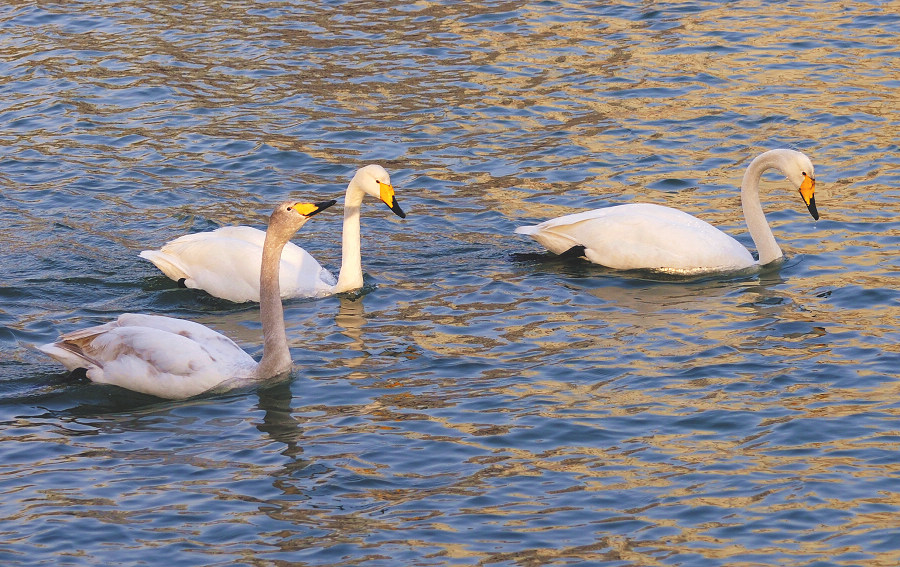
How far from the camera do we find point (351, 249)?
37.0ft

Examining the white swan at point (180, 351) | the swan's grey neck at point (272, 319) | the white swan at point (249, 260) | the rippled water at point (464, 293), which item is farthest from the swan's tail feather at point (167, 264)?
the swan's grey neck at point (272, 319)

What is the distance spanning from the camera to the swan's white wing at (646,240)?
11367 mm

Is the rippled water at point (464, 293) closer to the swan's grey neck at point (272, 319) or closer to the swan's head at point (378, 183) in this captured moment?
the swan's grey neck at point (272, 319)

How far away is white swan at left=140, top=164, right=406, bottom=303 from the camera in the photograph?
11.1 meters

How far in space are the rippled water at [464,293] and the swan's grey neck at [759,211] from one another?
354mm

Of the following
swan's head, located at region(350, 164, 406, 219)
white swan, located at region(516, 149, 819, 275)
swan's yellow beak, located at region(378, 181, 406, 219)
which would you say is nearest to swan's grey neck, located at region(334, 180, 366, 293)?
swan's head, located at region(350, 164, 406, 219)

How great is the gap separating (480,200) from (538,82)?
3653mm

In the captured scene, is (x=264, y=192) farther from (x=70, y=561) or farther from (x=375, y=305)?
(x=70, y=561)

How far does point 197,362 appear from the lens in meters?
9.00

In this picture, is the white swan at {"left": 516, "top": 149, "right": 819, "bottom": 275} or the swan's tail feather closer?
the swan's tail feather

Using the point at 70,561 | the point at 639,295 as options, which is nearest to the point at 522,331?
the point at 639,295

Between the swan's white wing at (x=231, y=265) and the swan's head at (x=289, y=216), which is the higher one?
the swan's head at (x=289, y=216)

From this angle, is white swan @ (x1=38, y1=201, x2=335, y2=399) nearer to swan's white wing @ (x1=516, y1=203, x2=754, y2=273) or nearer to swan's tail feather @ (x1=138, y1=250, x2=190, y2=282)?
swan's tail feather @ (x1=138, y1=250, x2=190, y2=282)

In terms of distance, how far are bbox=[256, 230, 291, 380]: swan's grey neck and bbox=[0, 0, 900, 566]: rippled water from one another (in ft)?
0.67
